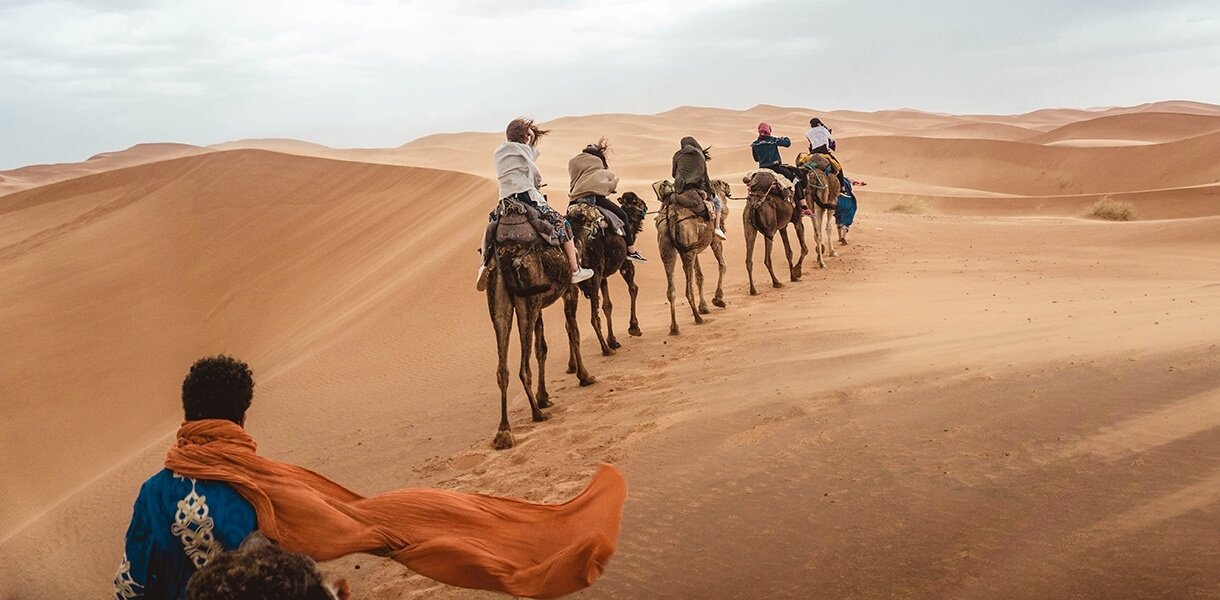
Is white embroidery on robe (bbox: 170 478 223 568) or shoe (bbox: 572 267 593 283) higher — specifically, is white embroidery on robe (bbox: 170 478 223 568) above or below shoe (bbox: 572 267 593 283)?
below

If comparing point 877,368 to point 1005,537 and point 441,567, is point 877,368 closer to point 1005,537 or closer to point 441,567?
point 1005,537

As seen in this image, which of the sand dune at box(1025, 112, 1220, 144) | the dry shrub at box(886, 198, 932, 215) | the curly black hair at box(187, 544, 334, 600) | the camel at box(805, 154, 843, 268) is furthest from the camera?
the sand dune at box(1025, 112, 1220, 144)

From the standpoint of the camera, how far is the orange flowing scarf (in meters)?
3.54

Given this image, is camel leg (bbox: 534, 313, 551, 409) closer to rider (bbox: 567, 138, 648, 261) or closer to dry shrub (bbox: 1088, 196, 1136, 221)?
rider (bbox: 567, 138, 648, 261)

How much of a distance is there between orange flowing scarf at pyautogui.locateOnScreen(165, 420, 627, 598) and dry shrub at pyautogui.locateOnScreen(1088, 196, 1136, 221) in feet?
81.6

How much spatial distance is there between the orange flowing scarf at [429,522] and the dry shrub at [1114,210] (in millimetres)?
24873

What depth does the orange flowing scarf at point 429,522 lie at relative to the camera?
354cm

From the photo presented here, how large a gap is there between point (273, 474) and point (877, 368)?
540cm

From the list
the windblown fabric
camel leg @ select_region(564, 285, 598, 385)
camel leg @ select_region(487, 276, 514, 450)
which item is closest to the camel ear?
camel leg @ select_region(487, 276, 514, 450)

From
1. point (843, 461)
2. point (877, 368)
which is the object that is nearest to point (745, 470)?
point (843, 461)

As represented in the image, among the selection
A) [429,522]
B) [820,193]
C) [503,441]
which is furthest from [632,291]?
[429,522]

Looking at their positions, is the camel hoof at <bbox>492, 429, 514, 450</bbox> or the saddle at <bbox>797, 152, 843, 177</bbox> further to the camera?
the saddle at <bbox>797, 152, 843, 177</bbox>

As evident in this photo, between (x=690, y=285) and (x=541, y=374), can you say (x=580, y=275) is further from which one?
(x=690, y=285)

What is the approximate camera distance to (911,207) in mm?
29016
